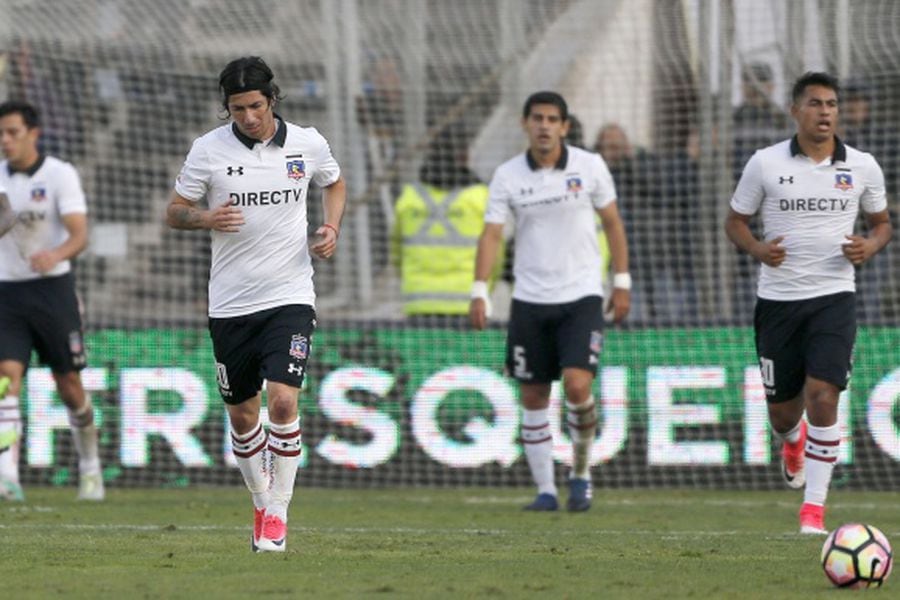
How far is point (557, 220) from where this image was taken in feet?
42.8

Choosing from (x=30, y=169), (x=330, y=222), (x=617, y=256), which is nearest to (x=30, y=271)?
(x=30, y=169)

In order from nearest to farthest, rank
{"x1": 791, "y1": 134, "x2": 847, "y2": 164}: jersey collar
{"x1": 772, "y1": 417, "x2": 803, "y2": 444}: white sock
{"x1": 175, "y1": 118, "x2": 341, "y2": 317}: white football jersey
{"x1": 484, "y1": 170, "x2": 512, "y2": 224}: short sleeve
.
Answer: {"x1": 175, "y1": 118, "x2": 341, "y2": 317}: white football jersey, {"x1": 791, "y1": 134, "x2": 847, "y2": 164}: jersey collar, {"x1": 772, "y1": 417, "x2": 803, "y2": 444}: white sock, {"x1": 484, "y1": 170, "x2": 512, "y2": 224}: short sleeve

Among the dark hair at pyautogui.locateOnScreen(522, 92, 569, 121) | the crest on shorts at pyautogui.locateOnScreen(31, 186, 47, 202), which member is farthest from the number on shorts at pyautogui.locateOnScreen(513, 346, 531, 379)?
the crest on shorts at pyautogui.locateOnScreen(31, 186, 47, 202)

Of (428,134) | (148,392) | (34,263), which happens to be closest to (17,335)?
(34,263)

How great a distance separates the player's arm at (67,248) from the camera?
1323 centimetres

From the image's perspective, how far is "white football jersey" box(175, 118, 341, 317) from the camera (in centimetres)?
959

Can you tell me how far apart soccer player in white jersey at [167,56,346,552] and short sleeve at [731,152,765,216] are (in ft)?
8.98

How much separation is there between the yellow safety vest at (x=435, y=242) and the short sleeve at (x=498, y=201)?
315 cm

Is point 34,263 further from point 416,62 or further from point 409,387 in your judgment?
point 416,62

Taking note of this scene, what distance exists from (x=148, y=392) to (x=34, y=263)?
2536mm

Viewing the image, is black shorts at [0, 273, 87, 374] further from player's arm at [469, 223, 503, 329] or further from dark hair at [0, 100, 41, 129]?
player's arm at [469, 223, 503, 329]

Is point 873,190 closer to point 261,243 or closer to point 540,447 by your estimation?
point 540,447

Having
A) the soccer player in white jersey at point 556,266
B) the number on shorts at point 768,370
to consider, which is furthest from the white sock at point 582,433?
the number on shorts at point 768,370

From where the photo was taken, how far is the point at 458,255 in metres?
16.5
